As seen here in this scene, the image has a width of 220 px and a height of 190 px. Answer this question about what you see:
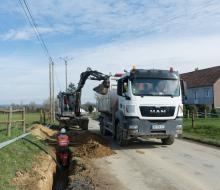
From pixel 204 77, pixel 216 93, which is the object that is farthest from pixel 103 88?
pixel 204 77

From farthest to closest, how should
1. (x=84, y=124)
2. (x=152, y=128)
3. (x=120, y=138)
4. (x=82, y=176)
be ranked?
1. (x=84, y=124)
2. (x=120, y=138)
3. (x=152, y=128)
4. (x=82, y=176)

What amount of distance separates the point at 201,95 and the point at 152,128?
5477 cm

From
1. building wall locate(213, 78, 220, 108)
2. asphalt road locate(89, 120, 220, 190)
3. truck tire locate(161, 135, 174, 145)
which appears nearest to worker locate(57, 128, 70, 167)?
asphalt road locate(89, 120, 220, 190)

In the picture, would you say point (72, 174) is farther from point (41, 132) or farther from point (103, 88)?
point (41, 132)

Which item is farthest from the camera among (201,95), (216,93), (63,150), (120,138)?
(201,95)

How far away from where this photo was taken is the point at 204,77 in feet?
232

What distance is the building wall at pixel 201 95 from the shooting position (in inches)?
2638

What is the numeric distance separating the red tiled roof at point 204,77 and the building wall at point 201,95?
785mm

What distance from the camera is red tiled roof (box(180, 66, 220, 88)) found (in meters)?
66.9

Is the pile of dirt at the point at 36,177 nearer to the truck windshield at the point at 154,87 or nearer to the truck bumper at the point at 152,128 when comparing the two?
the truck bumper at the point at 152,128

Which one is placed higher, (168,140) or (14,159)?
(168,140)

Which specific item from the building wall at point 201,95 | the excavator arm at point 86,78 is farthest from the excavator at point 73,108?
the building wall at point 201,95

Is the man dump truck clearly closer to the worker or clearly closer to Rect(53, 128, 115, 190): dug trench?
Rect(53, 128, 115, 190): dug trench

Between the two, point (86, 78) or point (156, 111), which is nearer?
point (156, 111)
